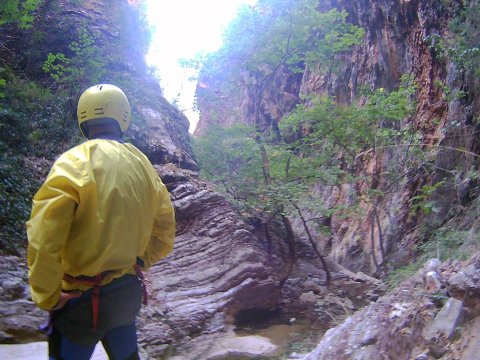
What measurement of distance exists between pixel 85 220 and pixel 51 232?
12cm

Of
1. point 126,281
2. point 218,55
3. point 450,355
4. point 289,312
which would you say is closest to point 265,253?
point 289,312

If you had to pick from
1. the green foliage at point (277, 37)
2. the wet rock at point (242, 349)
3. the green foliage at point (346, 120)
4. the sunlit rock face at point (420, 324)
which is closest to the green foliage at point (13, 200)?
the wet rock at point (242, 349)

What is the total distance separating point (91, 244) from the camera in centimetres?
161

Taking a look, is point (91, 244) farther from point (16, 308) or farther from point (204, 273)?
point (204, 273)

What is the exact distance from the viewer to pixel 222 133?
980 cm

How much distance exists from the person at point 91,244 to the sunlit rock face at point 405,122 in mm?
6770

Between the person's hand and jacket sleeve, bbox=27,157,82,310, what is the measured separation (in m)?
0.02

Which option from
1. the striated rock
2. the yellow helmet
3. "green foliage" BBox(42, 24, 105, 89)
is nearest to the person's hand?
the yellow helmet

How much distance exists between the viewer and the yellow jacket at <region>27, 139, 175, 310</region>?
1556mm

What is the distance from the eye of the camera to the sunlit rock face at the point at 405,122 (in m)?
8.50

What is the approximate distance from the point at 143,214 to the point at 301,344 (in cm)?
424

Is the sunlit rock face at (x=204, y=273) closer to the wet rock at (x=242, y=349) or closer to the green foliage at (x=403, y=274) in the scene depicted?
the wet rock at (x=242, y=349)

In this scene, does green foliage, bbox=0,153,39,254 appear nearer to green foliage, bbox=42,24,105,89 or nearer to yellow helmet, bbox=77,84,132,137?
green foliage, bbox=42,24,105,89

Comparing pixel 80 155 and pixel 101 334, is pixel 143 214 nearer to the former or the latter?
pixel 80 155
